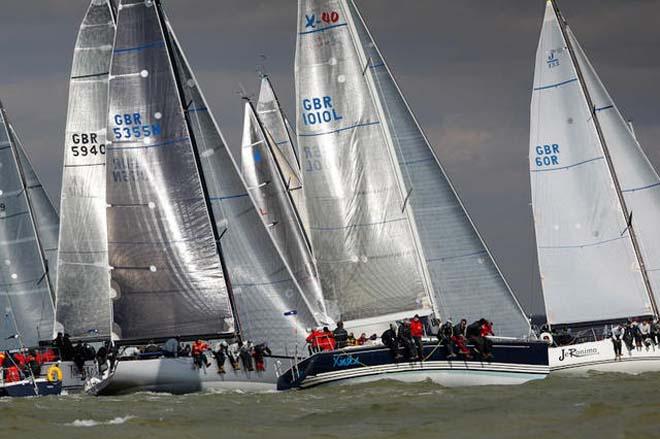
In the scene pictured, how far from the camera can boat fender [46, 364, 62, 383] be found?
124ft

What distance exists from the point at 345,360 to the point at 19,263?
1944 cm

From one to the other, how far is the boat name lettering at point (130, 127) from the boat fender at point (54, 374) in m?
5.94

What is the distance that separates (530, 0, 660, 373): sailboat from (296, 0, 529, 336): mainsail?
4224 millimetres

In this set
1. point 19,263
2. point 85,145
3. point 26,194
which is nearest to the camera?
point 85,145

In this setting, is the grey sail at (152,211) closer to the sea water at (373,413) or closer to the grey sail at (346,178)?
the grey sail at (346,178)

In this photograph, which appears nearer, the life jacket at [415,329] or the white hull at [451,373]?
the white hull at [451,373]

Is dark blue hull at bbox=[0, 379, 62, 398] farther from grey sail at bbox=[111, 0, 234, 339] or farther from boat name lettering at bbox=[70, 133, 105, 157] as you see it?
boat name lettering at bbox=[70, 133, 105, 157]

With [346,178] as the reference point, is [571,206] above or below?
below

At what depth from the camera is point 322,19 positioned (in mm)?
37969

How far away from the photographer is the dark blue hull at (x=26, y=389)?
37.3 meters

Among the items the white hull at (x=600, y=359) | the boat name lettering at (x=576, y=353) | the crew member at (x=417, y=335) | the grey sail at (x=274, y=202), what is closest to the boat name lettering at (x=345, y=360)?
the crew member at (x=417, y=335)

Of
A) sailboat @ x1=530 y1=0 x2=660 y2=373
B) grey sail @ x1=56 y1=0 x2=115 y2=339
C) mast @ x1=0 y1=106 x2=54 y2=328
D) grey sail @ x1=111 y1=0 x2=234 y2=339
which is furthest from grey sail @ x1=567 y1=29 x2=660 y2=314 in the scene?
mast @ x1=0 y1=106 x2=54 y2=328

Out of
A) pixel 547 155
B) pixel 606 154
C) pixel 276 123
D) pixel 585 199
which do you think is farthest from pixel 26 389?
pixel 276 123

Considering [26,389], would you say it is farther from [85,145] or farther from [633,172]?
Answer: [633,172]
